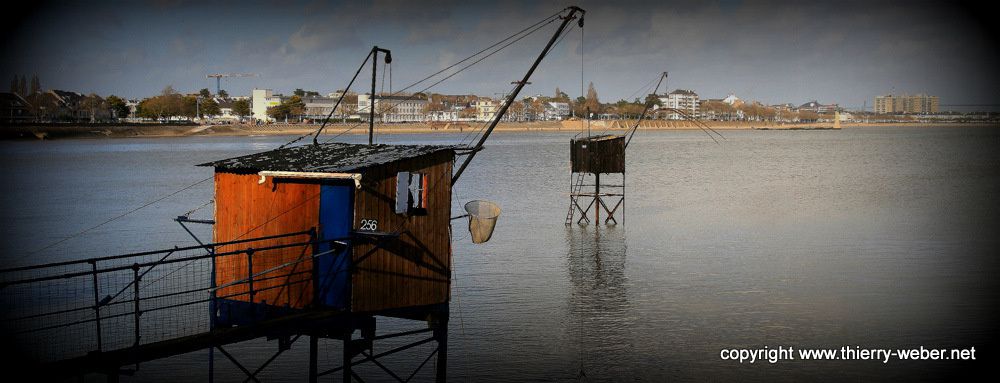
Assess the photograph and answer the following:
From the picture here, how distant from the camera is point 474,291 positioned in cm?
2930

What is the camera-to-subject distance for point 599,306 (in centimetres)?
2783

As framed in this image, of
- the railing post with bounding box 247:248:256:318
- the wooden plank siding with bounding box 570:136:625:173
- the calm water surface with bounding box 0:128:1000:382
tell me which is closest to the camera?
the railing post with bounding box 247:248:256:318

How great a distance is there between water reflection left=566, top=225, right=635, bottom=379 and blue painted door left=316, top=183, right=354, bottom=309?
6.14m

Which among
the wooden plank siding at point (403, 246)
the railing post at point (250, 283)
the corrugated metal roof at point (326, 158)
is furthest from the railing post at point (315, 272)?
the corrugated metal roof at point (326, 158)

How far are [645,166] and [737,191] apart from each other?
31.2 metres

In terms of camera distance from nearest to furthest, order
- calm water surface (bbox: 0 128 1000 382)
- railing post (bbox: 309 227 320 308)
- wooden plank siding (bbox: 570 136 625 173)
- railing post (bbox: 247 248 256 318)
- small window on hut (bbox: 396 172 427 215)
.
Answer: railing post (bbox: 247 248 256 318), railing post (bbox: 309 227 320 308), small window on hut (bbox: 396 172 427 215), calm water surface (bbox: 0 128 1000 382), wooden plank siding (bbox: 570 136 625 173)

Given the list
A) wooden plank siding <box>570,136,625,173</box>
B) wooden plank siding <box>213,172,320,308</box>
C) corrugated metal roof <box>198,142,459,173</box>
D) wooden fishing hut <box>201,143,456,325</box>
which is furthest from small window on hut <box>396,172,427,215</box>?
wooden plank siding <box>570,136,625,173</box>

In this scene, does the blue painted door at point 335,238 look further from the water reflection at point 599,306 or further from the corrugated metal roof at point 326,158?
the water reflection at point 599,306

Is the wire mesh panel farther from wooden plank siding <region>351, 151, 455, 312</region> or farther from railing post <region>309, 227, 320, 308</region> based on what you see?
wooden plank siding <region>351, 151, 455, 312</region>

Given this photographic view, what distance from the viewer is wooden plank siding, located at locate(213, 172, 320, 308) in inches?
720

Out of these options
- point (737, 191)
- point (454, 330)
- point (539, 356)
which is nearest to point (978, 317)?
point (539, 356)

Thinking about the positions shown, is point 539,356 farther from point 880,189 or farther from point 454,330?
point 880,189

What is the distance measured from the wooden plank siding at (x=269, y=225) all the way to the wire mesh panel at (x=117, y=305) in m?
0.04

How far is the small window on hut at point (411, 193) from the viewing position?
1862cm
